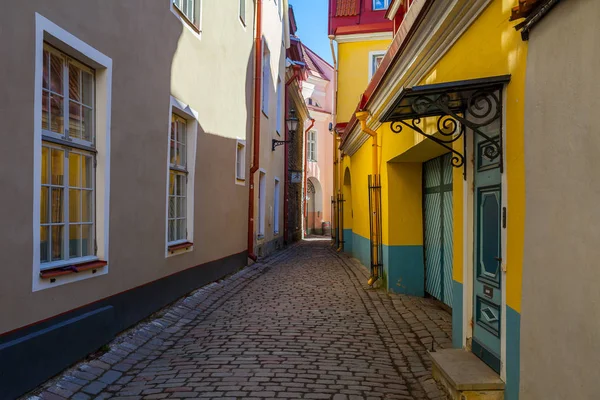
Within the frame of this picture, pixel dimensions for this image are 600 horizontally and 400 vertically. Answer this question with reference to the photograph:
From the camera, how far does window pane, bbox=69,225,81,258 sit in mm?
5063

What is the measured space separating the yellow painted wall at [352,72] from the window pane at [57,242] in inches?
544

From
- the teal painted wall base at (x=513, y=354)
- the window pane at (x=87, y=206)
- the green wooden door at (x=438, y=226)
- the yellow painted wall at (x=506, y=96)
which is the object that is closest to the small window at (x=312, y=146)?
the green wooden door at (x=438, y=226)

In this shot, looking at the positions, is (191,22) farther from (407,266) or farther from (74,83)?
(407,266)

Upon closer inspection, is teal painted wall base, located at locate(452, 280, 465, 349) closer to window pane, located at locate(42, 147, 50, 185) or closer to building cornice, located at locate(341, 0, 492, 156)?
building cornice, located at locate(341, 0, 492, 156)

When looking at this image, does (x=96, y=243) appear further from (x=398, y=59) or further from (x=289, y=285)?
(x=289, y=285)

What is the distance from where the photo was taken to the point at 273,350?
5.48 m

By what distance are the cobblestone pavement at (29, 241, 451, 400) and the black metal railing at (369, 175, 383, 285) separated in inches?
28.8

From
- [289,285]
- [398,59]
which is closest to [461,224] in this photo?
[398,59]

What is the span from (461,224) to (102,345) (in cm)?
360

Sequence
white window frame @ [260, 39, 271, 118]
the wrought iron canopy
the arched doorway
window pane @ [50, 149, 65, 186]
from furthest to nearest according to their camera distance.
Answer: the arched doorway < white window frame @ [260, 39, 271, 118] < window pane @ [50, 149, 65, 186] < the wrought iron canopy

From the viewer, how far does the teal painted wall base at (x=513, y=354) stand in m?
3.48

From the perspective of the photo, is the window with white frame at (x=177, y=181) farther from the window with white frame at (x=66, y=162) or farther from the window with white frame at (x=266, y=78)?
the window with white frame at (x=266, y=78)

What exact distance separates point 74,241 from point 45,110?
4.11 feet

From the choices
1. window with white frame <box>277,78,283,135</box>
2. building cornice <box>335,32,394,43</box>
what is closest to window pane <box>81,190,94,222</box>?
window with white frame <box>277,78,283,135</box>
